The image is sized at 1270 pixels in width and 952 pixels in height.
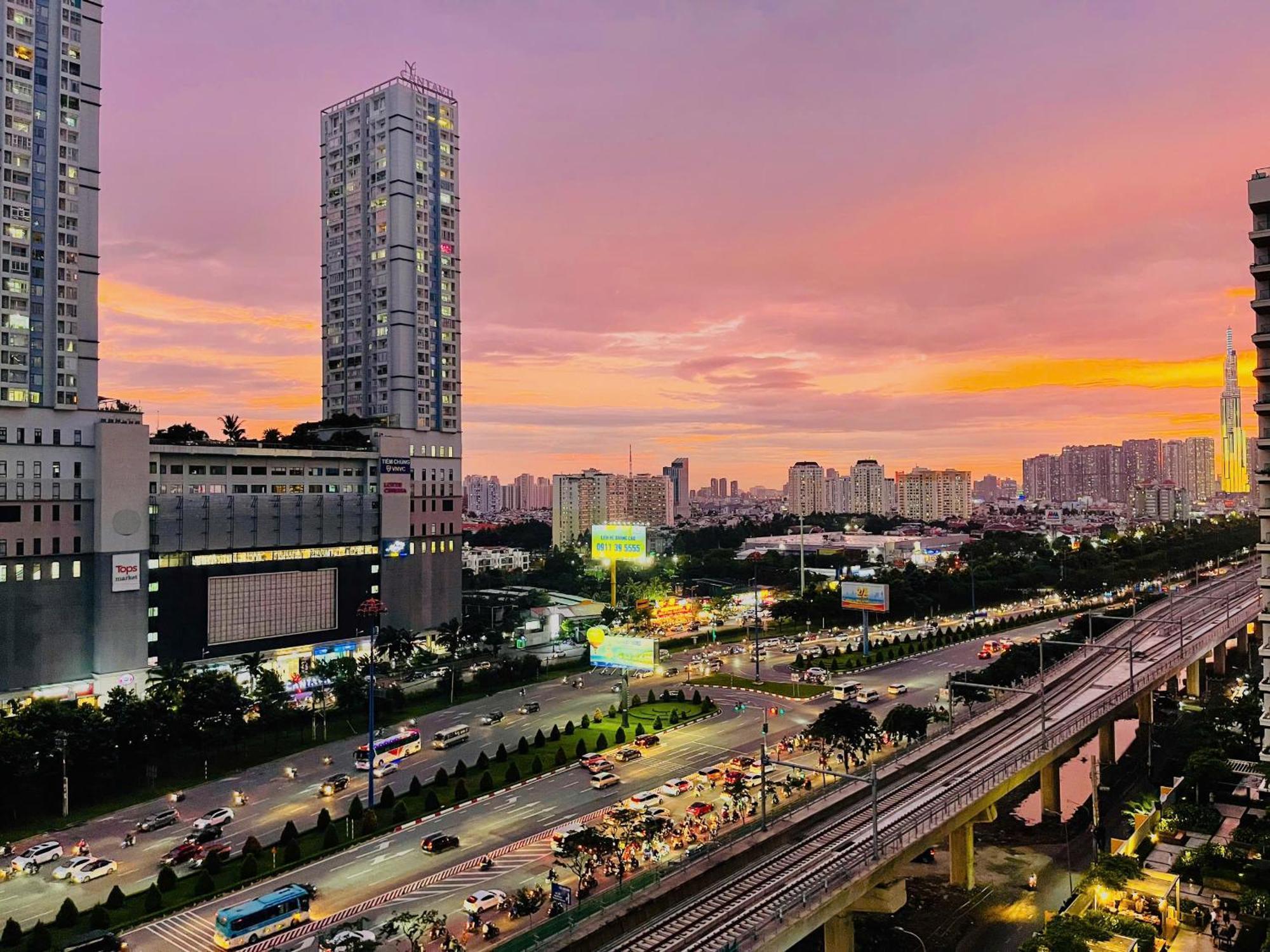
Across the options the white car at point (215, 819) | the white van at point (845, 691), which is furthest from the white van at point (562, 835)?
the white van at point (845, 691)

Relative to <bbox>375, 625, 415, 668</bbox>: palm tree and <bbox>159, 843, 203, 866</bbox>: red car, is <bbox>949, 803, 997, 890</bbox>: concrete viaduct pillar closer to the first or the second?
<bbox>159, 843, 203, 866</bbox>: red car

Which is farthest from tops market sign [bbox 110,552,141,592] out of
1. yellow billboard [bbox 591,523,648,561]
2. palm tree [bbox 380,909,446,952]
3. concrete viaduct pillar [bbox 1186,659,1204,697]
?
concrete viaduct pillar [bbox 1186,659,1204,697]

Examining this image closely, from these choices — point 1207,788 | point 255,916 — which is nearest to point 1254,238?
point 1207,788

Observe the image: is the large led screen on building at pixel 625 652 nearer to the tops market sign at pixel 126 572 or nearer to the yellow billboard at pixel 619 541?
the yellow billboard at pixel 619 541

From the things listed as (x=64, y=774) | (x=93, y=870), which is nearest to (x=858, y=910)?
(x=93, y=870)

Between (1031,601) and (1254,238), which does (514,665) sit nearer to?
(1254,238)
